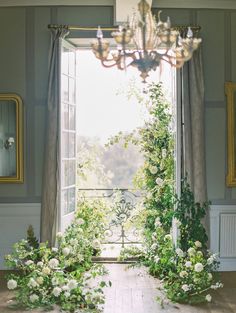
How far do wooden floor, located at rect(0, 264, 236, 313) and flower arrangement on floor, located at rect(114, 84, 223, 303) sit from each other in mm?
128

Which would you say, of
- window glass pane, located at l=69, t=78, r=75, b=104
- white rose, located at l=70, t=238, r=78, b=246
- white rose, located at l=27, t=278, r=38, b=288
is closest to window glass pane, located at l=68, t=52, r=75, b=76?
window glass pane, located at l=69, t=78, r=75, b=104

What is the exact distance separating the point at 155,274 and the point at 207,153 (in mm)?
1578

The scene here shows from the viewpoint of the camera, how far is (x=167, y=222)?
573 centimetres

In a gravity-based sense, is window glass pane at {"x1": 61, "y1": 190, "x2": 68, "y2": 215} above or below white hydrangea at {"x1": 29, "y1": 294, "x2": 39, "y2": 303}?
above

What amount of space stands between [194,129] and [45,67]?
1944 millimetres

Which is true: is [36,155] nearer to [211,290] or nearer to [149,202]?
[149,202]

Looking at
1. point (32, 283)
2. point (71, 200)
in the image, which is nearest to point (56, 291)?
point (32, 283)

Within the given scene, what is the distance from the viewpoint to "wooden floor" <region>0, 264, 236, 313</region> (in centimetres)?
433

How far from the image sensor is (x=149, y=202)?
5980 millimetres

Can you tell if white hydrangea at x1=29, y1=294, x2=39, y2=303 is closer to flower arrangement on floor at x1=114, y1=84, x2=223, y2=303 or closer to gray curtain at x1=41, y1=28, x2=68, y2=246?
gray curtain at x1=41, y1=28, x2=68, y2=246

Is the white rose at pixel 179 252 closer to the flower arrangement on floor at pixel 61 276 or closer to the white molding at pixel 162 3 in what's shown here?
the flower arrangement on floor at pixel 61 276

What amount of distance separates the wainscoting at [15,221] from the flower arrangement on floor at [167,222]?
3.96ft

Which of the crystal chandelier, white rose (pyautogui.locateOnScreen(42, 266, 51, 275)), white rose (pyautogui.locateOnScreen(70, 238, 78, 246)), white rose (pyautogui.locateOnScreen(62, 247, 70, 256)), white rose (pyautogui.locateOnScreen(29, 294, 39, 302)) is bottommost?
white rose (pyautogui.locateOnScreen(29, 294, 39, 302))

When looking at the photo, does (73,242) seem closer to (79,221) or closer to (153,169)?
(79,221)
